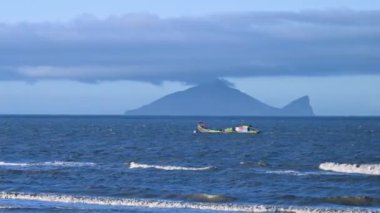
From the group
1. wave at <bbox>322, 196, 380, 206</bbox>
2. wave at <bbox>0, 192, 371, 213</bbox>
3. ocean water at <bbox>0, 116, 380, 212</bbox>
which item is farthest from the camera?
wave at <bbox>322, 196, 380, 206</bbox>

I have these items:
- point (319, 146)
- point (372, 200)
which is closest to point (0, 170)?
point (372, 200)

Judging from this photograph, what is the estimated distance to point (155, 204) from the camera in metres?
41.4

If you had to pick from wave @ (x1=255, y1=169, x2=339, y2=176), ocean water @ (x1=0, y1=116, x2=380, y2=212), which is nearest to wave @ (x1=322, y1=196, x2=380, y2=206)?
ocean water @ (x1=0, y1=116, x2=380, y2=212)

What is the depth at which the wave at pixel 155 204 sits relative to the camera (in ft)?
130

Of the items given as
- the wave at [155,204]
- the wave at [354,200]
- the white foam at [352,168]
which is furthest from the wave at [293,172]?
the wave at [155,204]

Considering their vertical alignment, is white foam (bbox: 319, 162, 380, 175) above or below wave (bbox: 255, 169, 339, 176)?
above

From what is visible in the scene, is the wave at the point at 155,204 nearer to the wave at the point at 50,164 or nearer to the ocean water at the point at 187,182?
the ocean water at the point at 187,182

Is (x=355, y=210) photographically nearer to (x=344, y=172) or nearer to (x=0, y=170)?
(x=344, y=172)

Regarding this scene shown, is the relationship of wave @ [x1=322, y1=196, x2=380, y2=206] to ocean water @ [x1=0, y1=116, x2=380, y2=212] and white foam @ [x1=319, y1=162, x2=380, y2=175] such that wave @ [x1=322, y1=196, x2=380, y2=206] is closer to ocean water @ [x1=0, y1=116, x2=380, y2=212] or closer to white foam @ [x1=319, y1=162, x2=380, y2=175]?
ocean water @ [x1=0, y1=116, x2=380, y2=212]

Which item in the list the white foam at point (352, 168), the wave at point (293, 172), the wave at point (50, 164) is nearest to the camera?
the wave at point (293, 172)

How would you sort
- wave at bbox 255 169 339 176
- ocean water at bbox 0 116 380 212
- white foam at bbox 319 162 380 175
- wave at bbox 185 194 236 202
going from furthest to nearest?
1. white foam at bbox 319 162 380 175
2. wave at bbox 255 169 339 176
3. wave at bbox 185 194 236 202
4. ocean water at bbox 0 116 380 212

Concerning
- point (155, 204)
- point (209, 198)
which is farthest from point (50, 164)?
point (155, 204)

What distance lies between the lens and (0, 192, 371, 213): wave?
3972cm

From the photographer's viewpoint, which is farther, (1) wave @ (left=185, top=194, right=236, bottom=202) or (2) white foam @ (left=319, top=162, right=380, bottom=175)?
(2) white foam @ (left=319, top=162, right=380, bottom=175)
